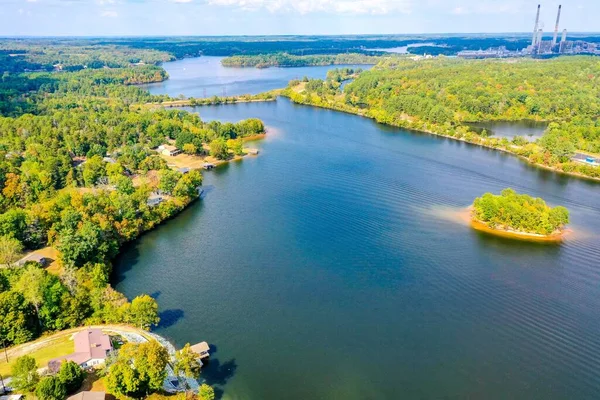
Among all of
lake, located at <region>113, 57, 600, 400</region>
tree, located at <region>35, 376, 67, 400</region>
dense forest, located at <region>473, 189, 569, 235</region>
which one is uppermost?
dense forest, located at <region>473, 189, 569, 235</region>

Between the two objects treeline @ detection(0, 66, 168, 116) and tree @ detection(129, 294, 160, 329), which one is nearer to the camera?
tree @ detection(129, 294, 160, 329)

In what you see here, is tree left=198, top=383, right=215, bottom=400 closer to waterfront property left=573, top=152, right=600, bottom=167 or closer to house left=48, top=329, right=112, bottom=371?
house left=48, top=329, right=112, bottom=371

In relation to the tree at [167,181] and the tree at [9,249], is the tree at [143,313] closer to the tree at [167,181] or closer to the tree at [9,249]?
the tree at [9,249]

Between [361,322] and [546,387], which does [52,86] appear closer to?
[361,322]

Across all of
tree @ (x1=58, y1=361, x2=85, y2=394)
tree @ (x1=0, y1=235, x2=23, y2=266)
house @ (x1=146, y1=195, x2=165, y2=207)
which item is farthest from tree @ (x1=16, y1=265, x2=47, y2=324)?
house @ (x1=146, y1=195, x2=165, y2=207)

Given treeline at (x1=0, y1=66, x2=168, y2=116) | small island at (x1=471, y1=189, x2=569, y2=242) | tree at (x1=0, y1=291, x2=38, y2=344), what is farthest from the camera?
treeline at (x1=0, y1=66, x2=168, y2=116)

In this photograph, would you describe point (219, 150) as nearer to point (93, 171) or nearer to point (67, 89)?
point (93, 171)

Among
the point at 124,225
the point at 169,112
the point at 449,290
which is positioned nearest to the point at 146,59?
the point at 169,112
